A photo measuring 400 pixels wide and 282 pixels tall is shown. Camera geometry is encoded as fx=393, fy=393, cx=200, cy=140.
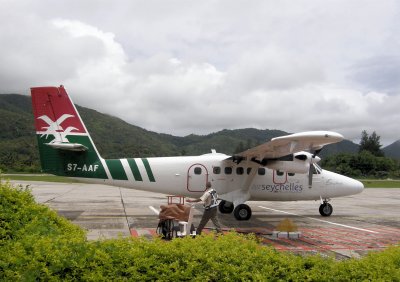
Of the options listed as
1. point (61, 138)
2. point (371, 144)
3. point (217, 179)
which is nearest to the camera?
point (61, 138)

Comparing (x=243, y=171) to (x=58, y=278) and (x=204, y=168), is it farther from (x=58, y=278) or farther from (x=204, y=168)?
(x=58, y=278)

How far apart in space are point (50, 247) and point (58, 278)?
0.46 meters

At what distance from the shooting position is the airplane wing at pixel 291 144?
1296 cm

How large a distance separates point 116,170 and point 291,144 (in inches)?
285

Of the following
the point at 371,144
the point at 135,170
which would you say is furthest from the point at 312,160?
the point at 371,144

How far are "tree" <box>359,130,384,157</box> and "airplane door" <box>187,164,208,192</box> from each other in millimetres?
119466

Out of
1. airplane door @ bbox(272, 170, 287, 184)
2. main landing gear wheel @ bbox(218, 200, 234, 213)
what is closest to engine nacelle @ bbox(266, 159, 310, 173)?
airplane door @ bbox(272, 170, 287, 184)

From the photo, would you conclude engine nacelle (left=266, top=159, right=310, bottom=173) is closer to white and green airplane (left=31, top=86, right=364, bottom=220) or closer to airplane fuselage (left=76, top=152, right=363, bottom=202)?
white and green airplane (left=31, top=86, right=364, bottom=220)

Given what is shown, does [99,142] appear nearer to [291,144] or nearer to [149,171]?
[149,171]

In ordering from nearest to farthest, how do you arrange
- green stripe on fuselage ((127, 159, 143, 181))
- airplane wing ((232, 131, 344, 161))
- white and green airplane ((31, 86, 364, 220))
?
airplane wing ((232, 131, 344, 161))
white and green airplane ((31, 86, 364, 220))
green stripe on fuselage ((127, 159, 143, 181))

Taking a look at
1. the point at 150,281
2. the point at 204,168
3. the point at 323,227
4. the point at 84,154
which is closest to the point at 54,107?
the point at 84,154

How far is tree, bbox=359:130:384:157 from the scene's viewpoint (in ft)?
409

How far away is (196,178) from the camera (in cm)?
1736

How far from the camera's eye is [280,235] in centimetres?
1252
